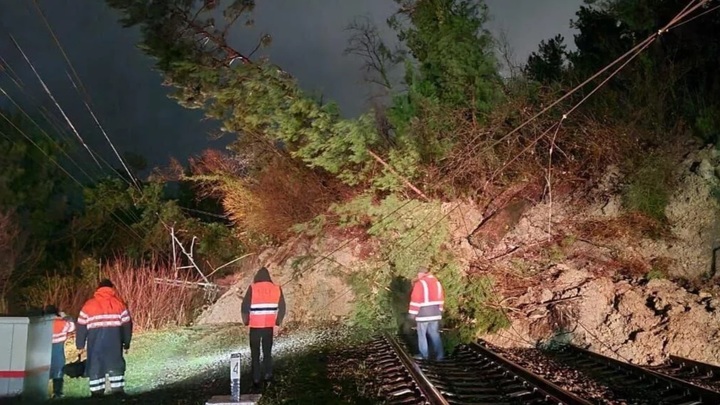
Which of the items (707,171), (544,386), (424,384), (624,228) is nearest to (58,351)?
(424,384)

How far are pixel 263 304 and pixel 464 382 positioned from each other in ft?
12.0

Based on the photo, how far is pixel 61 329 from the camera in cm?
1232

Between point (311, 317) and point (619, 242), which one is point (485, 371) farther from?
point (311, 317)

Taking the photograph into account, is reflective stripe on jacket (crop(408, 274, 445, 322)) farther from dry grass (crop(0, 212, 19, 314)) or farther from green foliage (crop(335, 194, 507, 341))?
dry grass (crop(0, 212, 19, 314))

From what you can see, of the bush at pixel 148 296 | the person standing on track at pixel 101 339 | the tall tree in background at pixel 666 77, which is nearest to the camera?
the person standing on track at pixel 101 339

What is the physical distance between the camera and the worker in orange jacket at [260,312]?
11539 mm

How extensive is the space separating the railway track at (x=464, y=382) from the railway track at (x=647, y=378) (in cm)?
128

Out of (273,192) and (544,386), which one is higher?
(273,192)

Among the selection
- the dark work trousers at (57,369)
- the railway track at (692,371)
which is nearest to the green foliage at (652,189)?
the railway track at (692,371)

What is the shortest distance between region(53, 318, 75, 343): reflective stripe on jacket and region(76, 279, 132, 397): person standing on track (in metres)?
1.21

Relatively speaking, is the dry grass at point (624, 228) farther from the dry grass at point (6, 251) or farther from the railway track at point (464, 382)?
the dry grass at point (6, 251)

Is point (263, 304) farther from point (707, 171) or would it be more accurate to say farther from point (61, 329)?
point (707, 171)

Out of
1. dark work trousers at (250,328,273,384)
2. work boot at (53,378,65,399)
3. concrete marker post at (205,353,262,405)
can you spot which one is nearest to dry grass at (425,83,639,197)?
dark work trousers at (250,328,273,384)

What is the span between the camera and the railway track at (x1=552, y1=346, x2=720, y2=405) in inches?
380
